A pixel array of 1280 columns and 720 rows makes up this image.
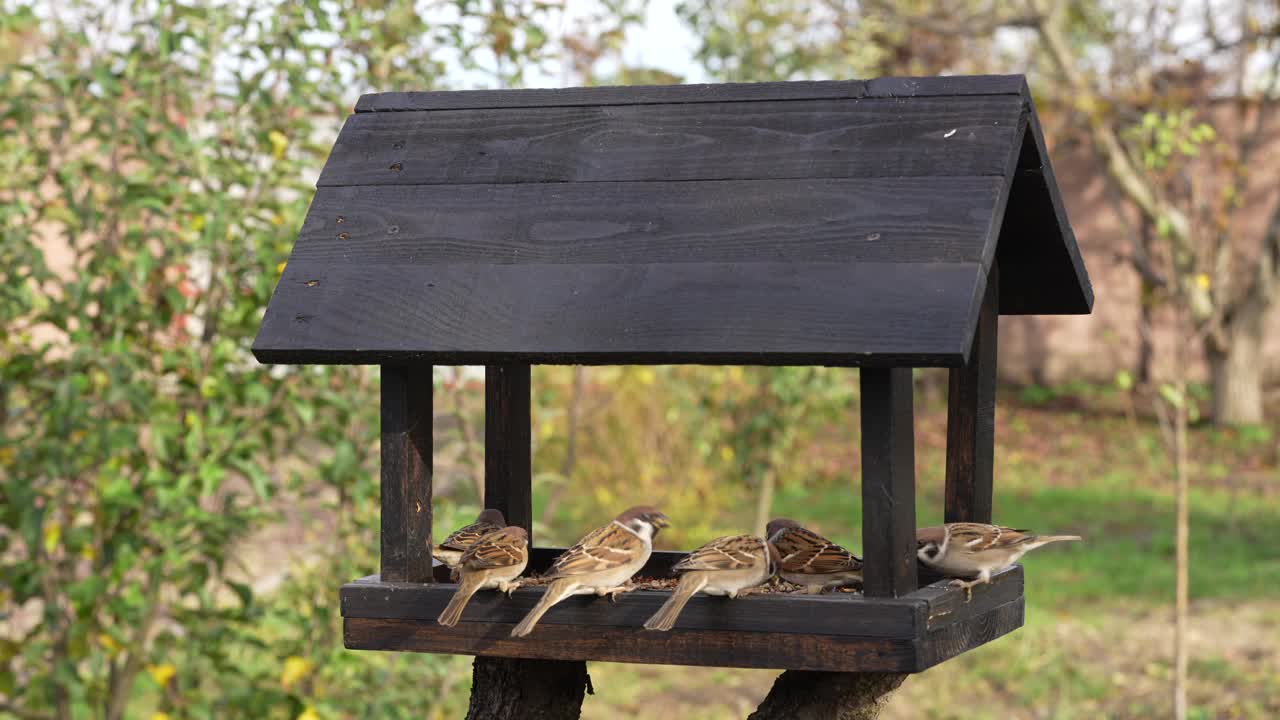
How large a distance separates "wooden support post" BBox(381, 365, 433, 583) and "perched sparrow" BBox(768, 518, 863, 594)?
77 cm

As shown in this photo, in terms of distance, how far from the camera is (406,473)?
314cm

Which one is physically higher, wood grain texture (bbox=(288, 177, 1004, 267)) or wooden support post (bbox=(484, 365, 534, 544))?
wood grain texture (bbox=(288, 177, 1004, 267))

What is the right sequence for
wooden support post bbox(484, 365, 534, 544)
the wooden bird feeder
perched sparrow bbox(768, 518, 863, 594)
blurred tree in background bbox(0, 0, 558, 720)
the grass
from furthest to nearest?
1. the grass
2. blurred tree in background bbox(0, 0, 558, 720)
3. wooden support post bbox(484, 365, 534, 544)
4. perched sparrow bbox(768, 518, 863, 594)
5. the wooden bird feeder

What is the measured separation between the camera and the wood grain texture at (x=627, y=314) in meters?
2.63

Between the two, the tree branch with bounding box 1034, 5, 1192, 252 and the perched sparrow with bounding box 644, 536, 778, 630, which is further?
the tree branch with bounding box 1034, 5, 1192, 252

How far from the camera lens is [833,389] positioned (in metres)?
9.48

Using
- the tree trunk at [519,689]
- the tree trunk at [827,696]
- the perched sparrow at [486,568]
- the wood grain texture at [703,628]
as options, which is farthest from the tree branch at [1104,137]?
the perched sparrow at [486,568]

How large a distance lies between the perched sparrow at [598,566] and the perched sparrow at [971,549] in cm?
62

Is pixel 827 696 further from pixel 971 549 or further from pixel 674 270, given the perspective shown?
pixel 674 270

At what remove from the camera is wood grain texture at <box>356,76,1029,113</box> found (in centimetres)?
301

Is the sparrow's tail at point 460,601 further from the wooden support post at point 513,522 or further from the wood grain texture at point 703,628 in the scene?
the wooden support post at point 513,522

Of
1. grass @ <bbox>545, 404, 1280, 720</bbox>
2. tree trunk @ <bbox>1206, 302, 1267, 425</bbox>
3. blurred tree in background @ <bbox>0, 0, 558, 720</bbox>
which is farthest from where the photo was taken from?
tree trunk @ <bbox>1206, 302, 1267, 425</bbox>

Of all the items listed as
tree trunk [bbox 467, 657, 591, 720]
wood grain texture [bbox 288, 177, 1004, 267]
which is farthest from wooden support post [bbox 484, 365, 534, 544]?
wood grain texture [bbox 288, 177, 1004, 267]

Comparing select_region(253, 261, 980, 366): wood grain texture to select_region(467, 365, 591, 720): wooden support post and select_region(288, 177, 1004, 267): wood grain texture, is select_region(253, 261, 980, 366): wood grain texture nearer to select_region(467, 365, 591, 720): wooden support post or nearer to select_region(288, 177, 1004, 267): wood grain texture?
select_region(288, 177, 1004, 267): wood grain texture
